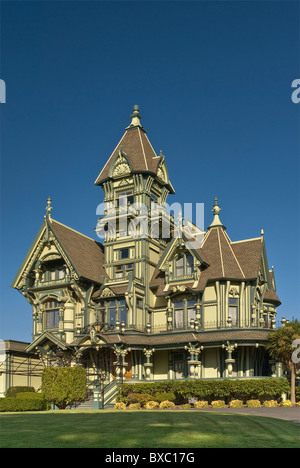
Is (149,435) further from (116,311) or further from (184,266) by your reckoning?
(116,311)

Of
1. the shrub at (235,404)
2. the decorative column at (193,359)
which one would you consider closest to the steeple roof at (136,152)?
the decorative column at (193,359)

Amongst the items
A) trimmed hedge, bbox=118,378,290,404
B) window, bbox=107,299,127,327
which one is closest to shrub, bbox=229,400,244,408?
trimmed hedge, bbox=118,378,290,404

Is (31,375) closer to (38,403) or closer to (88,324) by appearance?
(88,324)

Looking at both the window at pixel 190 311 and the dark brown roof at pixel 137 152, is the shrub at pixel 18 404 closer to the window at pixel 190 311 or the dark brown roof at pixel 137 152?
the window at pixel 190 311

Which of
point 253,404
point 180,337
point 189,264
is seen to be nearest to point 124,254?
point 189,264

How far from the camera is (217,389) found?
3784 centimetres

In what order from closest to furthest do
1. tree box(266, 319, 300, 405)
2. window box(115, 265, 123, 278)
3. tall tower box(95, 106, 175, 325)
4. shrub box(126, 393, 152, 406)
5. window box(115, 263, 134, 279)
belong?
tree box(266, 319, 300, 405), shrub box(126, 393, 152, 406), tall tower box(95, 106, 175, 325), window box(115, 263, 134, 279), window box(115, 265, 123, 278)

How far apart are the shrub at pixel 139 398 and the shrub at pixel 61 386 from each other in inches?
142

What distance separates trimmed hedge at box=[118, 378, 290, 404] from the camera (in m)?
37.3

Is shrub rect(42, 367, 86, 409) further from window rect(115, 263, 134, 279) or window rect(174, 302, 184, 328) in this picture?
window rect(115, 263, 134, 279)

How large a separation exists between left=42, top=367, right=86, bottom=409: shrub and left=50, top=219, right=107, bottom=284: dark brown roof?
11.4 meters

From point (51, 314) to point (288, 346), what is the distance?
20.8 metres

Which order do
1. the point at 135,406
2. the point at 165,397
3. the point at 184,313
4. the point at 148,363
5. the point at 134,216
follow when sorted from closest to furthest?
the point at 135,406
the point at 165,397
the point at 148,363
the point at 184,313
the point at 134,216
